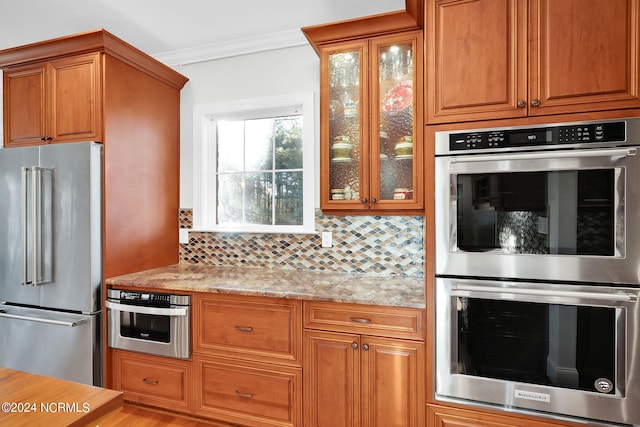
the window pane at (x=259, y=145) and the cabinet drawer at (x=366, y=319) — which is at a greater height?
the window pane at (x=259, y=145)

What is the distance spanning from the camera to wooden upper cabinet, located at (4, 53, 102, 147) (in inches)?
93.0

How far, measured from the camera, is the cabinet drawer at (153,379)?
219 centimetres

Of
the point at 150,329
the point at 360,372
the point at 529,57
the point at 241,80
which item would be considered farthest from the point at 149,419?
the point at 529,57

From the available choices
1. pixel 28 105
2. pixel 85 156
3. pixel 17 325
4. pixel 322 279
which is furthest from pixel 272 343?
pixel 28 105

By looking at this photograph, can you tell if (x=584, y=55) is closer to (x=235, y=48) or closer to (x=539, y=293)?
(x=539, y=293)

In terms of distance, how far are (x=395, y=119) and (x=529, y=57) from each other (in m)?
0.77

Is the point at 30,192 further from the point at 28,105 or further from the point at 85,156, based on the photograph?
the point at 28,105

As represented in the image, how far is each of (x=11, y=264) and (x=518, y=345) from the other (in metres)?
3.26

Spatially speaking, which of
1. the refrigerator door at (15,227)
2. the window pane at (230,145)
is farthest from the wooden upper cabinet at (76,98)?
the window pane at (230,145)

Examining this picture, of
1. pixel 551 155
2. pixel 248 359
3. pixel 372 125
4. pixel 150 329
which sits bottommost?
pixel 248 359

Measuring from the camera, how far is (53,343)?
7.66ft

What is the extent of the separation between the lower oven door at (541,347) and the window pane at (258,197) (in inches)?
64.8

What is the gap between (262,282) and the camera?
225 cm

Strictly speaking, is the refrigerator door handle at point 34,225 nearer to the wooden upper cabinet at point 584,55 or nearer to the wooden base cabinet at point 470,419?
the wooden base cabinet at point 470,419
